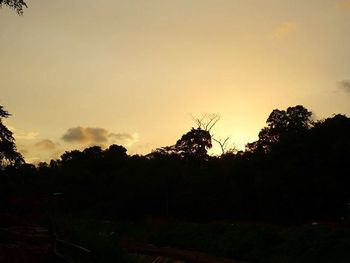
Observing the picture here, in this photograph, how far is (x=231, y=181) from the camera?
54469 mm

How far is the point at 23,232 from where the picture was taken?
21.8 metres

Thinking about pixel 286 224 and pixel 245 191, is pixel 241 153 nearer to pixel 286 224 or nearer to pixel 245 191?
pixel 245 191

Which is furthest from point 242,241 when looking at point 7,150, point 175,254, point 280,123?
point 280,123

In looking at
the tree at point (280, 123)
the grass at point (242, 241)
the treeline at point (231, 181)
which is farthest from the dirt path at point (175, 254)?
the tree at point (280, 123)

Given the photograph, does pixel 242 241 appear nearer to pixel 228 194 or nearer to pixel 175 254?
pixel 175 254

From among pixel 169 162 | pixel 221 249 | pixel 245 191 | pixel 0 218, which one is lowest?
pixel 221 249

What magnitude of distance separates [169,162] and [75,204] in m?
18.5

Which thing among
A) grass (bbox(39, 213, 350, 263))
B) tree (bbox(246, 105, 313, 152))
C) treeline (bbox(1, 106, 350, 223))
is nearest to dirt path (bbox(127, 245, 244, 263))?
grass (bbox(39, 213, 350, 263))

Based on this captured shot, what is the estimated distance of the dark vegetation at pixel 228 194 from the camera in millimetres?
27250

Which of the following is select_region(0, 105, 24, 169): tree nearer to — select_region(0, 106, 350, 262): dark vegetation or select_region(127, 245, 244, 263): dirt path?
select_region(0, 106, 350, 262): dark vegetation

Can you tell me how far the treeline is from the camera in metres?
43.9

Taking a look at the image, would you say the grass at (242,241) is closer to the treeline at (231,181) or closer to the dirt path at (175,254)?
the dirt path at (175,254)

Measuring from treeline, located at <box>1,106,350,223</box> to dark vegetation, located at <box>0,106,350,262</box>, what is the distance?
4.3 inches

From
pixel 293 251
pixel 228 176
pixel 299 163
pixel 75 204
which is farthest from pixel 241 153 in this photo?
pixel 293 251
